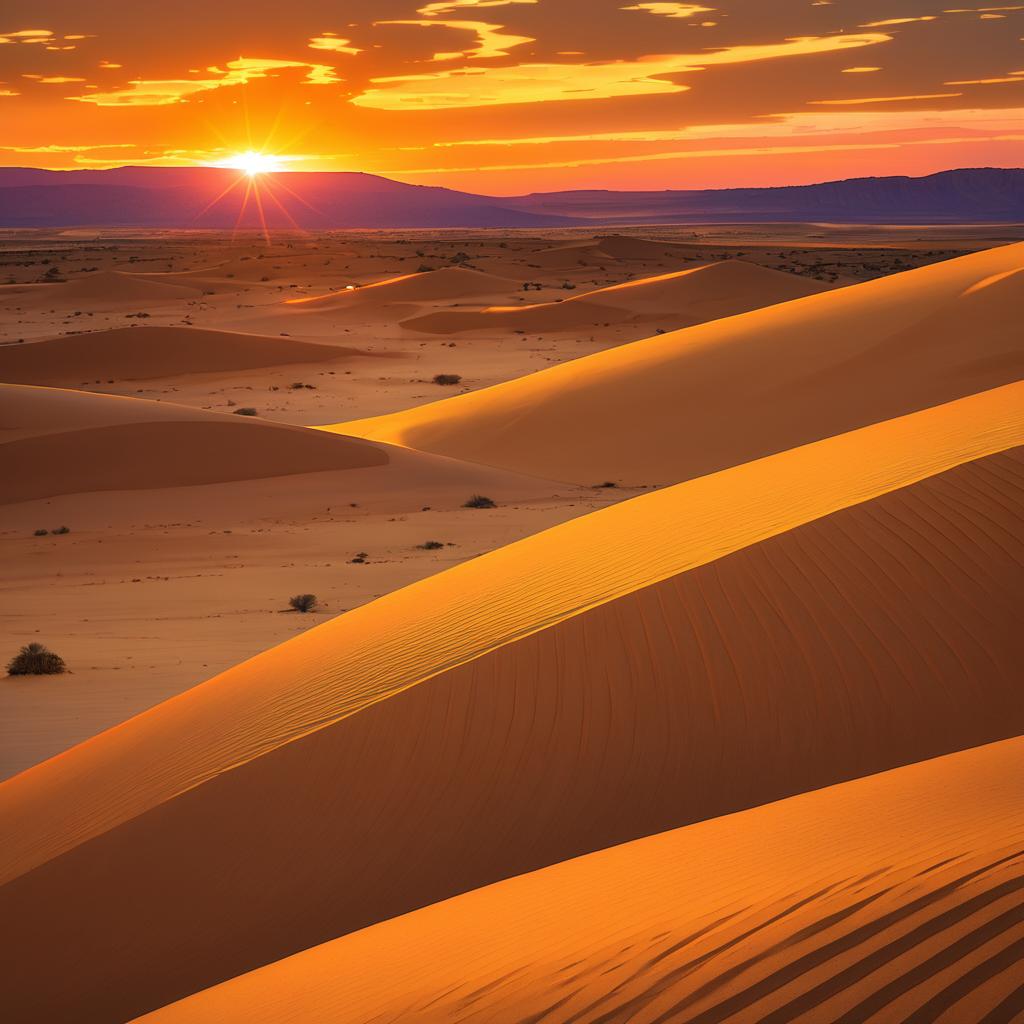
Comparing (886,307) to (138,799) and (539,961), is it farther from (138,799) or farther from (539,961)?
(539,961)

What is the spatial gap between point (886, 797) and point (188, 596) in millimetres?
9686

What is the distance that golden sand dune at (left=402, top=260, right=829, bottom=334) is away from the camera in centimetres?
4775

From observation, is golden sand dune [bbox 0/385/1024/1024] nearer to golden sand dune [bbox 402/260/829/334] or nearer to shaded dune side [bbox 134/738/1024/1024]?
shaded dune side [bbox 134/738/1024/1024]

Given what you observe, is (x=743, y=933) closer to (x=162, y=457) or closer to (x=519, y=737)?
(x=519, y=737)

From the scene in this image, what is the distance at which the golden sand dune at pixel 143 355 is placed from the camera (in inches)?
1436

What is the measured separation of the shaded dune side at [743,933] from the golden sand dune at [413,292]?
51.3 metres

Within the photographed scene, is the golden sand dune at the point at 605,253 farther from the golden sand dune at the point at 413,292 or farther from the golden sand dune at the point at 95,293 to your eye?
the golden sand dune at the point at 95,293

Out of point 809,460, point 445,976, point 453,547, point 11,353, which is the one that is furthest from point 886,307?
point 11,353

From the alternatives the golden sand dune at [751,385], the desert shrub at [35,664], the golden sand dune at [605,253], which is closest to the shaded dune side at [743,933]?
the desert shrub at [35,664]

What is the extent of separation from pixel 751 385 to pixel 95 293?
43.4 m

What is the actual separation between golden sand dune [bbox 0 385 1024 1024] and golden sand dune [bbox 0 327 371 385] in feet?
101

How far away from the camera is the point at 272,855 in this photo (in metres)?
5.76

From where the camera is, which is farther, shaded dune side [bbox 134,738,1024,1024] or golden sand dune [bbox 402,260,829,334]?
golden sand dune [bbox 402,260,829,334]

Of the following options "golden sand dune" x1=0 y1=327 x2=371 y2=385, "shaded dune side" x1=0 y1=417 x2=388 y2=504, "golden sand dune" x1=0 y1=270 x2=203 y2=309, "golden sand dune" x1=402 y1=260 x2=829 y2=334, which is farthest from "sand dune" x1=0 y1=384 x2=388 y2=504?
"golden sand dune" x1=0 y1=270 x2=203 y2=309
